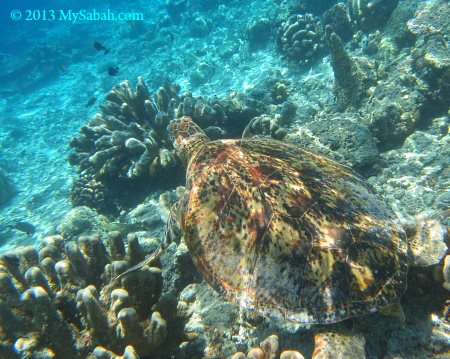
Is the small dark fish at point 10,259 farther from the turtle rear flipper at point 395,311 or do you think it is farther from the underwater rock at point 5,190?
the underwater rock at point 5,190

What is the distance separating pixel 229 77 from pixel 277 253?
10263mm

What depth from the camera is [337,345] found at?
196 cm

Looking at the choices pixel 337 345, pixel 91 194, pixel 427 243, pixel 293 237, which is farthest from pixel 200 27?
pixel 337 345

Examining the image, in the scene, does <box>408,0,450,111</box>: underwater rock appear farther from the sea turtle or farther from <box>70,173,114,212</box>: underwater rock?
<box>70,173,114,212</box>: underwater rock

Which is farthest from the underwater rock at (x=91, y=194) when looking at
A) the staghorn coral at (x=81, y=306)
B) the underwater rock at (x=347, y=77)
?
the underwater rock at (x=347, y=77)

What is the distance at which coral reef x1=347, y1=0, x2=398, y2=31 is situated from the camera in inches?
326

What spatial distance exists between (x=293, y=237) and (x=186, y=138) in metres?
2.57

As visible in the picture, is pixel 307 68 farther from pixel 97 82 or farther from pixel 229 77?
pixel 97 82

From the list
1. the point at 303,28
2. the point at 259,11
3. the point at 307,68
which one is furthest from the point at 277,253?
the point at 259,11

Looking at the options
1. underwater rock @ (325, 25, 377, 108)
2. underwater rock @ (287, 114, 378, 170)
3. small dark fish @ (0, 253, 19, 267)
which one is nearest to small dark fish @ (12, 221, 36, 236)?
small dark fish @ (0, 253, 19, 267)

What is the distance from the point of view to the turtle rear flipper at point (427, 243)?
2.23 meters

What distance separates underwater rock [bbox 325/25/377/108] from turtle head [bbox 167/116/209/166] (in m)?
3.83

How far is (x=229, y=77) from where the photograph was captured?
11.3 metres

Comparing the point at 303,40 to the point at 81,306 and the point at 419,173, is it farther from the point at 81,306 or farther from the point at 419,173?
the point at 81,306
